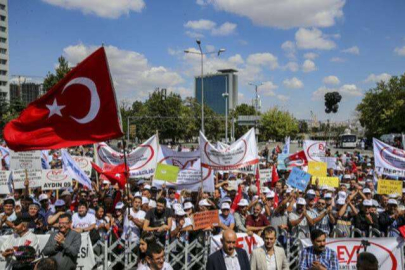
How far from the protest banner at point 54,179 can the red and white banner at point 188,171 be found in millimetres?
2675

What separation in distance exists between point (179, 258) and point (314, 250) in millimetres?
2944

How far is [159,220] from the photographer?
745cm

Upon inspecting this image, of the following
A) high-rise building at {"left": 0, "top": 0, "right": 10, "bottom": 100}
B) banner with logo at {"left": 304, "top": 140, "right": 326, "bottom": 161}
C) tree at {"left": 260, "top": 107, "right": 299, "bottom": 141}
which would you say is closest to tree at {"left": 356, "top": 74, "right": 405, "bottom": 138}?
tree at {"left": 260, "top": 107, "right": 299, "bottom": 141}

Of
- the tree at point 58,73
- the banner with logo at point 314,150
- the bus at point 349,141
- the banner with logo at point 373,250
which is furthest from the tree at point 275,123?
the banner with logo at point 373,250

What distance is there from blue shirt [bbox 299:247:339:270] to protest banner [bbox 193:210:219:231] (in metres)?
1.91

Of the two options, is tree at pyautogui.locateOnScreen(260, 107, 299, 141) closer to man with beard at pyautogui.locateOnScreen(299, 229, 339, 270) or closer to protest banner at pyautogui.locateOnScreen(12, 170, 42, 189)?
protest banner at pyautogui.locateOnScreen(12, 170, 42, 189)

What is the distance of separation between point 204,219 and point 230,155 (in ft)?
12.8

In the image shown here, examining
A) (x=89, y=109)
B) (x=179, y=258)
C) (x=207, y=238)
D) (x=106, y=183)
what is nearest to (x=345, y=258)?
(x=207, y=238)

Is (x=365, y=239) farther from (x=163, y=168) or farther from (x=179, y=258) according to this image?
(x=163, y=168)

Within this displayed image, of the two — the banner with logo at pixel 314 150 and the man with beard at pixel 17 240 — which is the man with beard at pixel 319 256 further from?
the banner with logo at pixel 314 150

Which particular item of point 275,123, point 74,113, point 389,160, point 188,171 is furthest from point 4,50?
point 74,113

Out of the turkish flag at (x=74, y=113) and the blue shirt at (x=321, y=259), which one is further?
the turkish flag at (x=74, y=113)

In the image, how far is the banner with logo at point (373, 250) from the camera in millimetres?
6656

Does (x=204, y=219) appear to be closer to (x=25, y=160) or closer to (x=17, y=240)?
(x=17, y=240)
